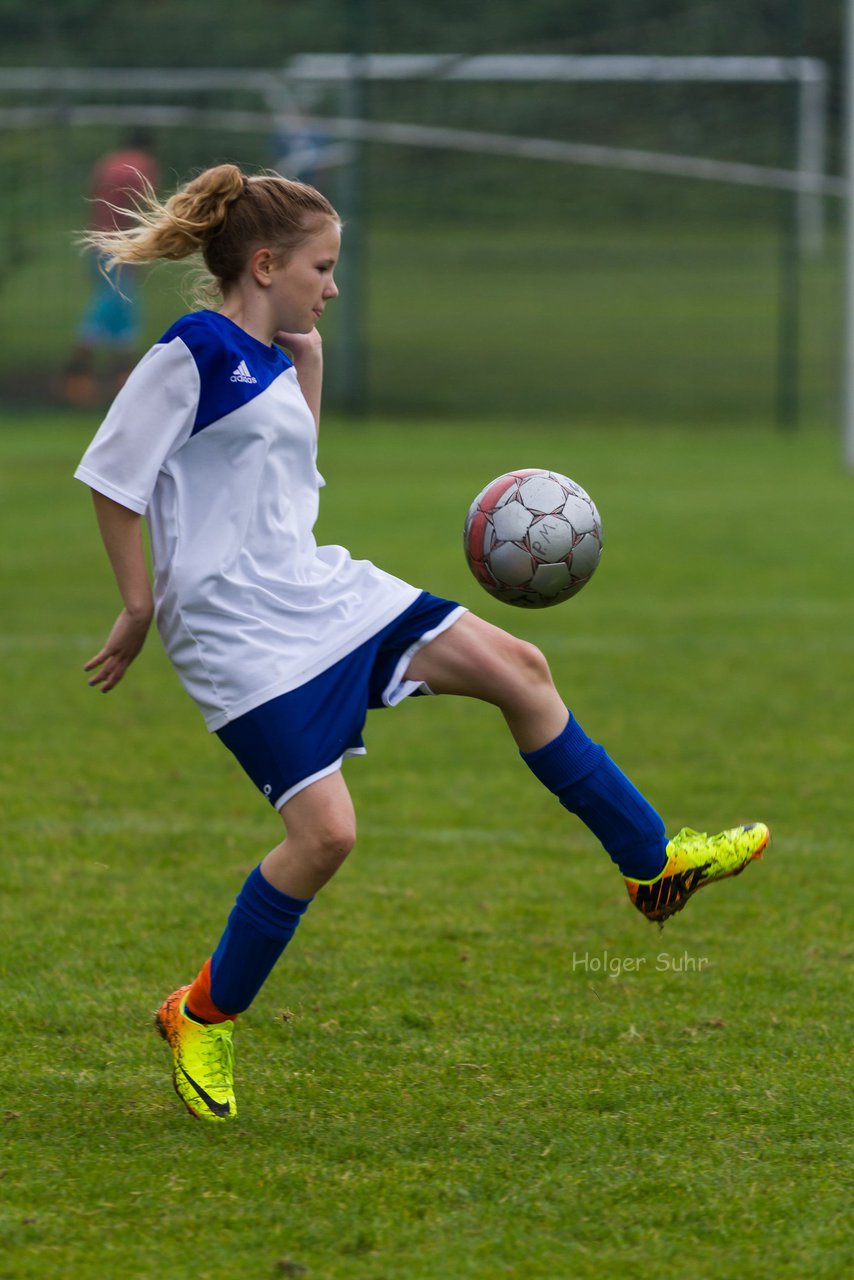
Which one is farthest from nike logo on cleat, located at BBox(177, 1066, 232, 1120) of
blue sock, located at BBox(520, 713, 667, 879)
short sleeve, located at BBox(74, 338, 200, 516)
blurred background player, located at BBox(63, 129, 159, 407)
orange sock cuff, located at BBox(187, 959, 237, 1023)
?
blurred background player, located at BBox(63, 129, 159, 407)

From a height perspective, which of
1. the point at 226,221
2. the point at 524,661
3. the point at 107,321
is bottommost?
the point at 107,321

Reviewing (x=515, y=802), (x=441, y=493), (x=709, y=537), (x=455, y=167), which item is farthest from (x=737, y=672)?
(x=455, y=167)

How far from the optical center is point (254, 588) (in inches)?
125

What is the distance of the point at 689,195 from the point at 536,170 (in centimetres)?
164

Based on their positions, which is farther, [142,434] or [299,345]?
[299,345]

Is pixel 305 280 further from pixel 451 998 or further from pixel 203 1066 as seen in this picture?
pixel 451 998

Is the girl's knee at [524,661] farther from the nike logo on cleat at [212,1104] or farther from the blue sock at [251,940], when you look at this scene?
the nike logo on cleat at [212,1104]

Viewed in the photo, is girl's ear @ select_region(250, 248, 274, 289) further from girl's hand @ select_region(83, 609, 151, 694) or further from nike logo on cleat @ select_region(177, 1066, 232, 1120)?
nike logo on cleat @ select_region(177, 1066, 232, 1120)

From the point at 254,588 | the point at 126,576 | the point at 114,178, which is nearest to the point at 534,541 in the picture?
the point at 254,588

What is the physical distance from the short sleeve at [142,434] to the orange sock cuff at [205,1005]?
835 mm

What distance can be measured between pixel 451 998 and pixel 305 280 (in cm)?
152

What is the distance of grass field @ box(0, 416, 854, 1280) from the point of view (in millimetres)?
2732

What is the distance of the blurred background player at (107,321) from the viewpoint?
1625 centimetres

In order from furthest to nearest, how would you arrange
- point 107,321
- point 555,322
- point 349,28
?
1. point 555,322
2. point 349,28
3. point 107,321
